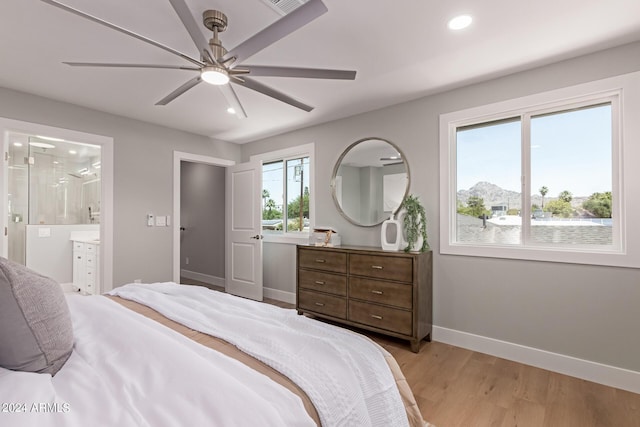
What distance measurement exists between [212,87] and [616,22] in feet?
10.2

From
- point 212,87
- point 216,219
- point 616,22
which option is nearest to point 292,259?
point 216,219

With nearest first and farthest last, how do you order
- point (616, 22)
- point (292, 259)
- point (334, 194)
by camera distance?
point (616, 22), point (334, 194), point (292, 259)

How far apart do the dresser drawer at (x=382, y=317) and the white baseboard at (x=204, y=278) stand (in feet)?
10.3

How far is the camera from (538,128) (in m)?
2.63

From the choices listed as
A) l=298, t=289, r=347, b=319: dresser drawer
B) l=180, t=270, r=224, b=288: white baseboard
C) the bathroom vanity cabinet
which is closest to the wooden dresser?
l=298, t=289, r=347, b=319: dresser drawer

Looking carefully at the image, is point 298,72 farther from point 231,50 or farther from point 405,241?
point 405,241

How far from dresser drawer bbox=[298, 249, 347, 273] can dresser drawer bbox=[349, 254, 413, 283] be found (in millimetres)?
117

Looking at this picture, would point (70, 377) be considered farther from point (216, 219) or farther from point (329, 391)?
point (216, 219)

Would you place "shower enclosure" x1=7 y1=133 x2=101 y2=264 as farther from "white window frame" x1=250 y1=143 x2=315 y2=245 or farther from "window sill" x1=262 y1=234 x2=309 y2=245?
"window sill" x1=262 y1=234 x2=309 y2=245

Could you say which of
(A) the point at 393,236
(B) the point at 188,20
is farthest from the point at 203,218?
(B) the point at 188,20

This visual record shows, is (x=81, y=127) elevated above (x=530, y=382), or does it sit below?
above

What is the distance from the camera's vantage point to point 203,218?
19.0ft

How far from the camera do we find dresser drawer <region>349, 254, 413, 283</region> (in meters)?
2.77

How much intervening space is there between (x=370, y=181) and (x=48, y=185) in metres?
5.55
